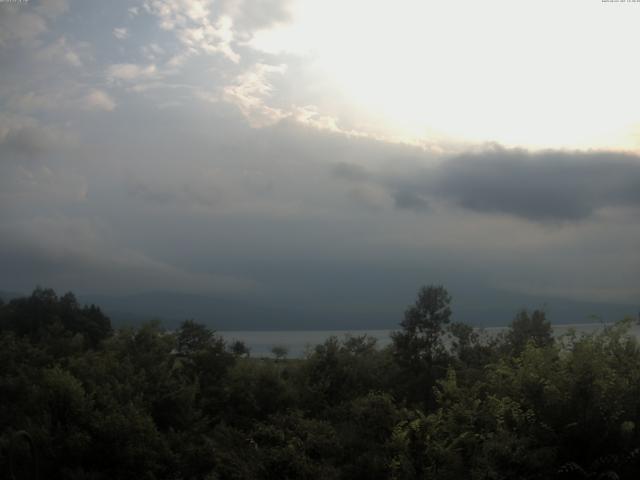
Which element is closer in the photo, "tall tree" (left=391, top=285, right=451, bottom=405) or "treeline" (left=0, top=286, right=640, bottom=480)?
"treeline" (left=0, top=286, right=640, bottom=480)

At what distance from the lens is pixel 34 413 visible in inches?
713

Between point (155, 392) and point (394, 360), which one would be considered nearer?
point (155, 392)

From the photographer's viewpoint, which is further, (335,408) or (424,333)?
(424,333)

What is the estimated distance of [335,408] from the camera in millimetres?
21500

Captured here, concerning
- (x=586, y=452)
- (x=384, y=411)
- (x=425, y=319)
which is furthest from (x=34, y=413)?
(x=425, y=319)

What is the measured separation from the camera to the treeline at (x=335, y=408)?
10.4 meters

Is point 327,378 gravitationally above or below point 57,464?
above

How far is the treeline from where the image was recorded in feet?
34.0

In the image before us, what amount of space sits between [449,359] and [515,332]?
578cm

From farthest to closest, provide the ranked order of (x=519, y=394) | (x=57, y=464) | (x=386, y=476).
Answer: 1. (x=57, y=464)
2. (x=386, y=476)
3. (x=519, y=394)

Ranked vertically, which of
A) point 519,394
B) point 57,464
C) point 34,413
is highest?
point 519,394

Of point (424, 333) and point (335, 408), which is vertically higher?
point (424, 333)

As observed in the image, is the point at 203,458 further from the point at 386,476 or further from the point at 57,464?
the point at 386,476

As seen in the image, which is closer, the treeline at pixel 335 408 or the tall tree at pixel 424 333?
the treeline at pixel 335 408
